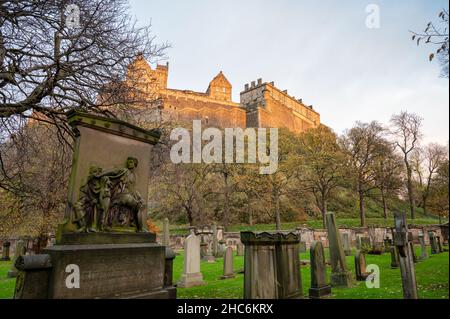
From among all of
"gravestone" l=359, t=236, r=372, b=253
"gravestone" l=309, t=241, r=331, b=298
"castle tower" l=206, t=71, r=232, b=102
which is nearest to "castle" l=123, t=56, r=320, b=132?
"castle tower" l=206, t=71, r=232, b=102

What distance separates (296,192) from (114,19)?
85.7ft

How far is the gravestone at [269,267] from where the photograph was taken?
5.12 metres

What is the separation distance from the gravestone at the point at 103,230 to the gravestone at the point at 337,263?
464cm

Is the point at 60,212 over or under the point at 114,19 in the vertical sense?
under

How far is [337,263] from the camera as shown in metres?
7.91

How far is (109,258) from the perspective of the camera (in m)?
4.73

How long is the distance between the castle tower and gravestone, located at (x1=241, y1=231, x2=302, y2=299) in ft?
236

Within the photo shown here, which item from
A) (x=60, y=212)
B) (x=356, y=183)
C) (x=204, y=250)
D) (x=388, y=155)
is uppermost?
(x=388, y=155)

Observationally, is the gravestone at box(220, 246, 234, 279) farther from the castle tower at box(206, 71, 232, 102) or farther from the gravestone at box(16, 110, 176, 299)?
the castle tower at box(206, 71, 232, 102)

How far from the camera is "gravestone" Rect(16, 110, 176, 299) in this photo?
4289 mm

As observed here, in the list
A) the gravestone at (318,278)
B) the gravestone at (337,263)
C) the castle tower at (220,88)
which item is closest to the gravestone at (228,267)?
the gravestone at (337,263)

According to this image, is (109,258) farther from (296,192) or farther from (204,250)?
(296,192)

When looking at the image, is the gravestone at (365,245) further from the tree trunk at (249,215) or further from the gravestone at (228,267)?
the tree trunk at (249,215)

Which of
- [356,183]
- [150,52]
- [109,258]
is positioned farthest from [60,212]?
[356,183]
